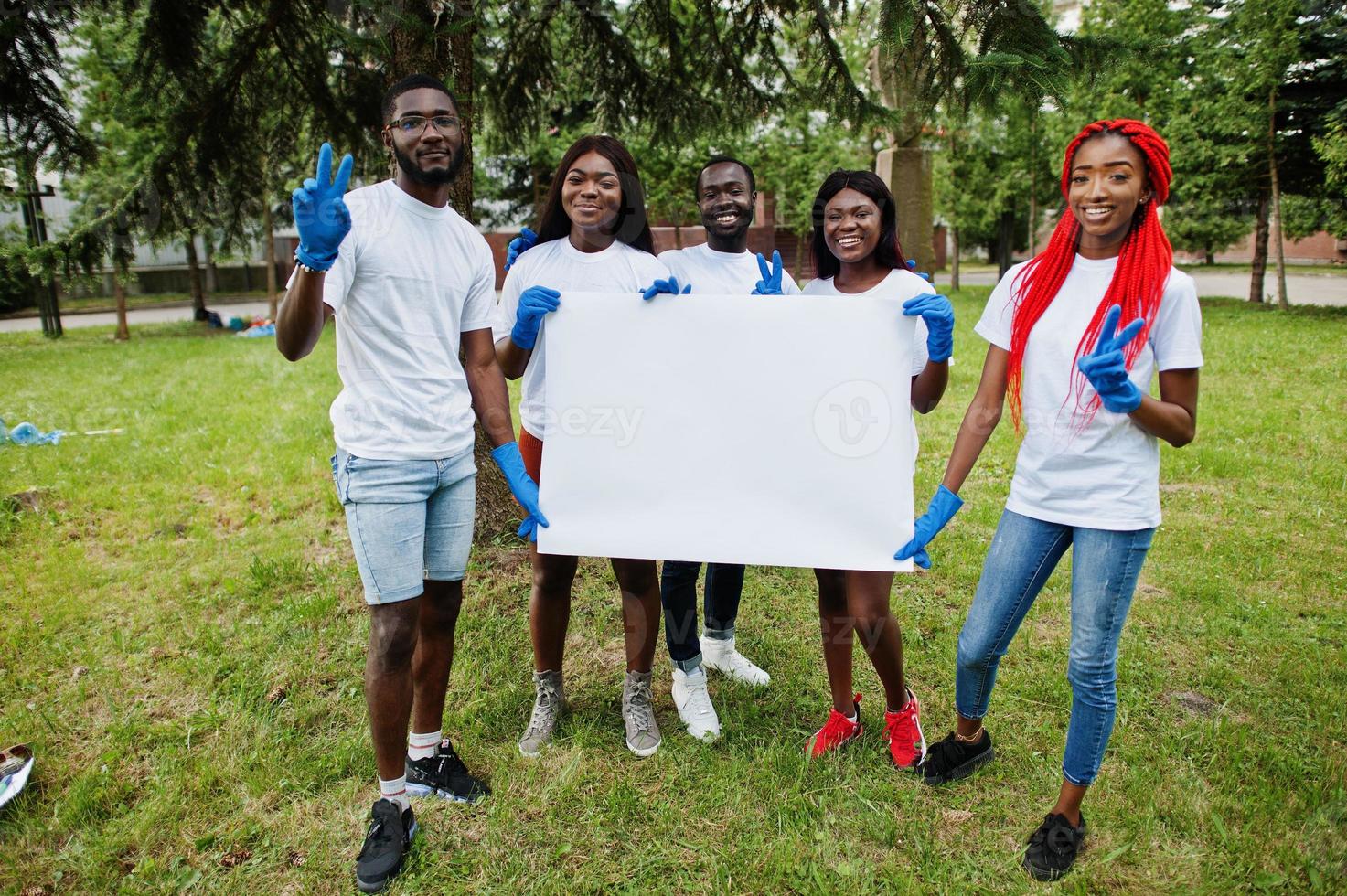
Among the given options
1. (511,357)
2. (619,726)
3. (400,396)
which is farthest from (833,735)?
(400,396)

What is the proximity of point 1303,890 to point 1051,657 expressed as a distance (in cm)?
128

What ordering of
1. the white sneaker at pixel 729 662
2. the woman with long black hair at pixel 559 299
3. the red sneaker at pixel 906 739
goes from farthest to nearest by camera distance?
the white sneaker at pixel 729 662
the red sneaker at pixel 906 739
the woman with long black hair at pixel 559 299

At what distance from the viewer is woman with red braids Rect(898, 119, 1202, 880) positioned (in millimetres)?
2043

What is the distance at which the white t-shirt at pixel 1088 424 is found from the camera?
2039 mm

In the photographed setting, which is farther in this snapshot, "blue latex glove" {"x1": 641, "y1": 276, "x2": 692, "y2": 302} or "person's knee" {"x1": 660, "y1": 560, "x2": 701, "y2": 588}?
"person's knee" {"x1": 660, "y1": 560, "x2": 701, "y2": 588}

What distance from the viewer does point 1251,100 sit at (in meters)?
13.4

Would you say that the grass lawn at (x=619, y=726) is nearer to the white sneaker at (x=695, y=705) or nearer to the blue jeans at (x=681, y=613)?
the white sneaker at (x=695, y=705)

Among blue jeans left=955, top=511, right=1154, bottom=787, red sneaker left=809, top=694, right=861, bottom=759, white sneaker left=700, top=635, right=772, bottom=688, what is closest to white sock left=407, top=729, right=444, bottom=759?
white sneaker left=700, top=635, right=772, bottom=688

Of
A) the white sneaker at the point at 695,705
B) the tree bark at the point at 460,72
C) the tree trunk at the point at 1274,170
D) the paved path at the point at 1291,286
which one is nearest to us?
the white sneaker at the point at 695,705

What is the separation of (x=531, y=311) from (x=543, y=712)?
1444mm

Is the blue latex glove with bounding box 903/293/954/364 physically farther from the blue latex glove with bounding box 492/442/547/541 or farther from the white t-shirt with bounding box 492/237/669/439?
the blue latex glove with bounding box 492/442/547/541

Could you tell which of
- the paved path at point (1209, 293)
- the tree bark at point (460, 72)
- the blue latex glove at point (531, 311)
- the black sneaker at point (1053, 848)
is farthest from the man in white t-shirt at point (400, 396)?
the paved path at point (1209, 293)

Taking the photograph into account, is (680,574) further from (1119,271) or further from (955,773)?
(1119,271)

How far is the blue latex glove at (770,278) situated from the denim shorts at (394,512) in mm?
1126
